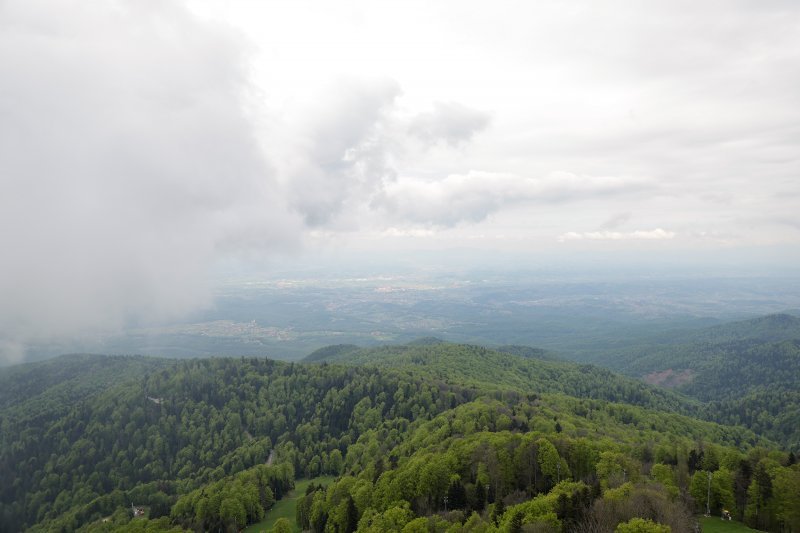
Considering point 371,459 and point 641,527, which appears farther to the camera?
point 371,459

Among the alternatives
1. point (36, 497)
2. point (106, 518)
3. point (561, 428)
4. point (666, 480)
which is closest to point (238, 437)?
point (106, 518)

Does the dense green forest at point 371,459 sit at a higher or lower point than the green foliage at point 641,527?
lower

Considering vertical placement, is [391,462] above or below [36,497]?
above

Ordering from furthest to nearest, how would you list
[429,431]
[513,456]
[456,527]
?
[429,431] < [513,456] < [456,527]

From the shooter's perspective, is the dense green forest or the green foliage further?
the dense green forest

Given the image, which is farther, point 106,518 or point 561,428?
point 106,518

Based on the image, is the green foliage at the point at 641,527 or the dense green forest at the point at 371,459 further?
the dense green forest at the point at 371,459

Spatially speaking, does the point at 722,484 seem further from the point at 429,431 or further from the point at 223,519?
the point at 223,519

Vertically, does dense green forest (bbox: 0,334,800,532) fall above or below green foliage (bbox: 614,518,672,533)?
below
